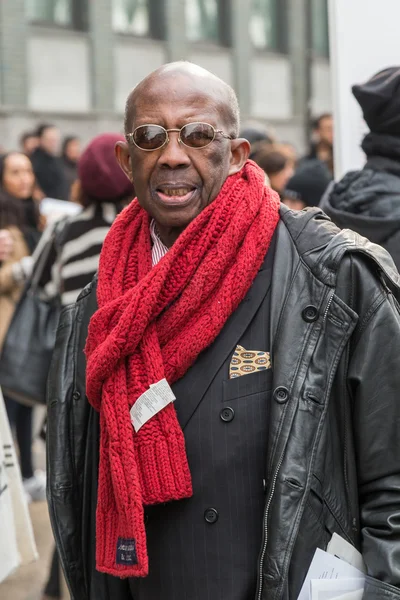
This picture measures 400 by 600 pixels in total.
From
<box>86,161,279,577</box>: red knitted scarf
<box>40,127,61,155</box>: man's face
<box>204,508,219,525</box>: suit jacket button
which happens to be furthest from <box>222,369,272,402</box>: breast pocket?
<box>40,127,61,155</box>: man's face

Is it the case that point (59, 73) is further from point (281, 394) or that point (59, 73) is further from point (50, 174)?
point (281, 394)

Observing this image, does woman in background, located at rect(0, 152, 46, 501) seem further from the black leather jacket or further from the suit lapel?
the black leather jacket

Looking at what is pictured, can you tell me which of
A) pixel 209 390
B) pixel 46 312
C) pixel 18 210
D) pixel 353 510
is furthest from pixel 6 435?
pixel 18 210

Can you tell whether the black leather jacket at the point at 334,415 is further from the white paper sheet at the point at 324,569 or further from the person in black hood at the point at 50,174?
the person in black hood at the point at 50,174

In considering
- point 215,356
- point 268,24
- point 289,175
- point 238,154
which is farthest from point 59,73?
point 215,356

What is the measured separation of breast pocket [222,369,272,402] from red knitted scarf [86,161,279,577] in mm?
105

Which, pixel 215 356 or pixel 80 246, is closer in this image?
pixel 215 356

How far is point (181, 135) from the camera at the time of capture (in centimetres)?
252

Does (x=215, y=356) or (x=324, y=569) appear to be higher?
(x=215, y=356)

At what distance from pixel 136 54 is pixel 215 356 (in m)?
17.6

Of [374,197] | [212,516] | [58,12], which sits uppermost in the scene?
[58,12]

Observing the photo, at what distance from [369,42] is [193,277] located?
206cm

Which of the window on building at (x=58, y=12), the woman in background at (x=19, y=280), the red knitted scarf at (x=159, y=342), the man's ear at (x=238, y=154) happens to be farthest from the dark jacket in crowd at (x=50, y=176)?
the red knitted scarf at (x=159, y=342)

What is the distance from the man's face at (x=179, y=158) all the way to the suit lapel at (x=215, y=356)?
0.81 feet
